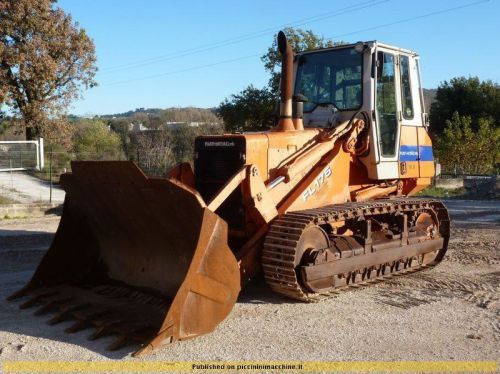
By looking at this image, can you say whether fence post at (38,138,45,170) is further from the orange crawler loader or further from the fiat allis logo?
the fiat allis logo

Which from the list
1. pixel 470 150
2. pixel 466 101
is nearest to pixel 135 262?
pixel 470 150

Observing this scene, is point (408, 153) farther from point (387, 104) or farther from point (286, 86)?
point (286, 86)

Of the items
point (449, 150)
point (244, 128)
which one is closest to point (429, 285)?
point (244, 128)

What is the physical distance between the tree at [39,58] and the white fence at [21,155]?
176cm

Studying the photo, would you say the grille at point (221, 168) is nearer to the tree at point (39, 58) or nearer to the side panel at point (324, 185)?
the side panel at point (324, 185)

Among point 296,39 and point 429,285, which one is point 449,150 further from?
point 429,285

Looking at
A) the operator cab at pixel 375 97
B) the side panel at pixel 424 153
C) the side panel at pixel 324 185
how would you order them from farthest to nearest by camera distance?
1. the side panel at pixel 424 153
2. the operator cab at pixel 375 97
3. the side panel at pixel 324 185

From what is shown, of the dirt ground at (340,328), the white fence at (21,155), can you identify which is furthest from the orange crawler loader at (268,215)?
the white fence at (21,155)

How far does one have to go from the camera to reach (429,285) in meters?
7.49

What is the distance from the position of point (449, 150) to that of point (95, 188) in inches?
1173

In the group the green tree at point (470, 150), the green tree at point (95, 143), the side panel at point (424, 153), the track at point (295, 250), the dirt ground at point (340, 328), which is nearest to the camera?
the dirt ground at point (340, 328)

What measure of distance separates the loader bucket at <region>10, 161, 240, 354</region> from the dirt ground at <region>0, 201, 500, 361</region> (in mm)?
223

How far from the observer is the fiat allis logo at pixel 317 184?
22.6 feet

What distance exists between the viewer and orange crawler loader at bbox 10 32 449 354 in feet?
18.0
